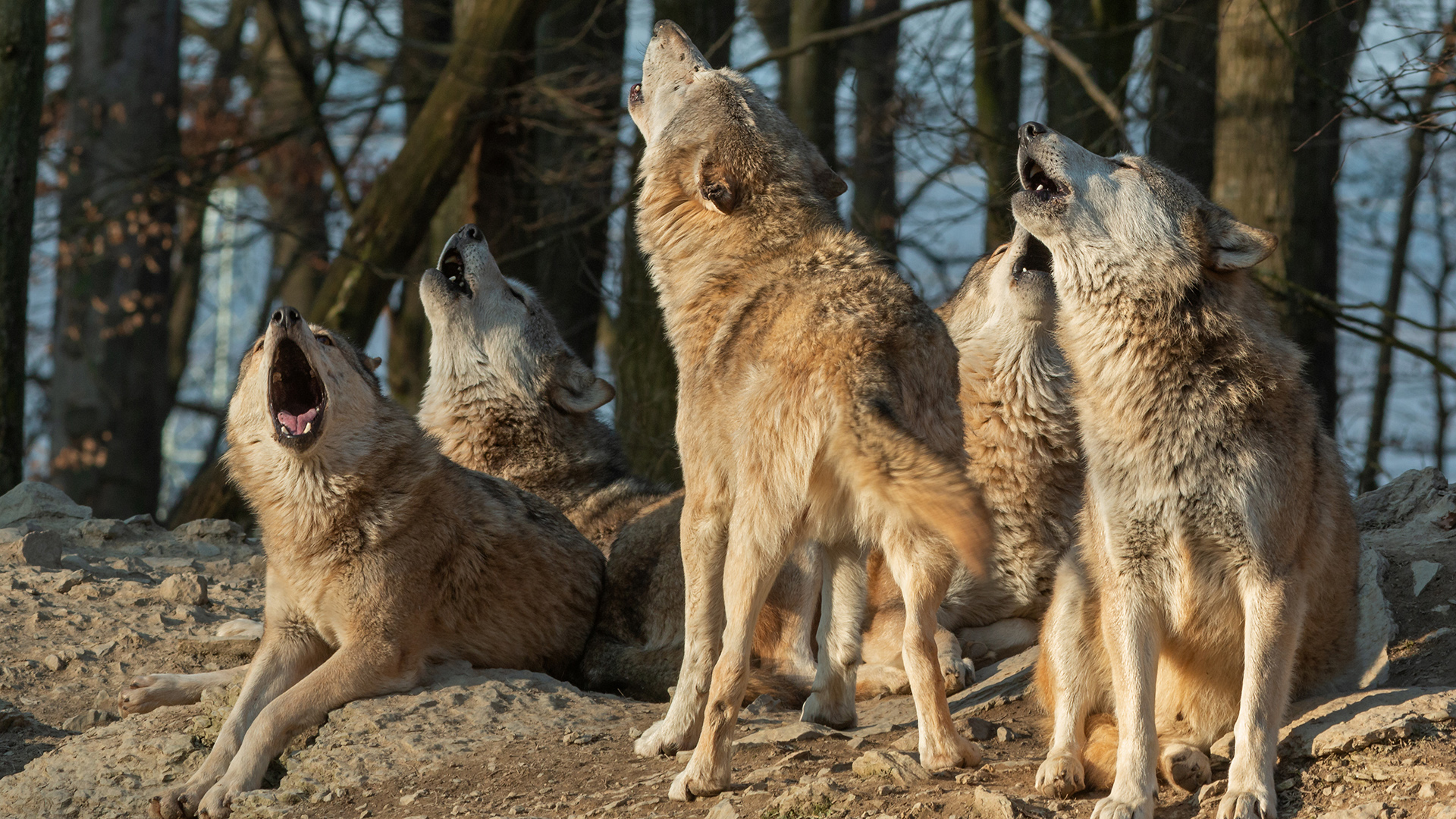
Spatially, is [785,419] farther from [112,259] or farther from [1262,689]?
[112,259]

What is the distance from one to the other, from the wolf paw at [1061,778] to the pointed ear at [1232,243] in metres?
1.76

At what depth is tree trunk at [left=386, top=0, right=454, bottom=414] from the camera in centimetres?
1210

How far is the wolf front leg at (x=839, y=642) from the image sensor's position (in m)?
5.08

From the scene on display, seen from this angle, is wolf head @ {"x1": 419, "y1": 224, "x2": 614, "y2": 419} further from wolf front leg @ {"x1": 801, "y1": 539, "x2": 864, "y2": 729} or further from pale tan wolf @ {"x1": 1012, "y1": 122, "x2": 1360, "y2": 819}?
pale tan wolf @ {"x1": 1012, "y1": 122, "x2": 1360, "y2": 819}

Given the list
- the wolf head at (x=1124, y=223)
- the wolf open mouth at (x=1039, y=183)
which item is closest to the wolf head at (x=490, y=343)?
the wolf open mouth at (x=1039, y=183)

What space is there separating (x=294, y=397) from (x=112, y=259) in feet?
29.3

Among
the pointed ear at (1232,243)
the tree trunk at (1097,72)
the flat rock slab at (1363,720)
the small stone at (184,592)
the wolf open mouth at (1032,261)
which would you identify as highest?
the tree trunk at (1097,72)

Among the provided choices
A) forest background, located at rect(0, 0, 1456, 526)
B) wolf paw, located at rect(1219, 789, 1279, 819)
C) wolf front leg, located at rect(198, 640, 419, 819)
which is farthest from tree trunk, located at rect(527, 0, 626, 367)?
wolf paw, located at rect(1219, 789, 1279, 819)

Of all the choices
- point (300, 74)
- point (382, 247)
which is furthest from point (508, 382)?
point (300, 74)

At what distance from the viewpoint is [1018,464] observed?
6.33 meters

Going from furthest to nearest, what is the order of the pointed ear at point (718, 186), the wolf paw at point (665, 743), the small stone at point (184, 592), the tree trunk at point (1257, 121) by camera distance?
the tree trunk at point (1257, 121)
the small stone at point (184, 592)
the pointed ear at point (718, 186)
the wolf paw at point (665, 743)

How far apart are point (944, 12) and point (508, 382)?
18.9 ft

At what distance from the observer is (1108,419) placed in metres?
4.41

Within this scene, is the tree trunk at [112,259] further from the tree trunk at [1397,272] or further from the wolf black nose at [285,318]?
the tree trunk at [1397,272]
